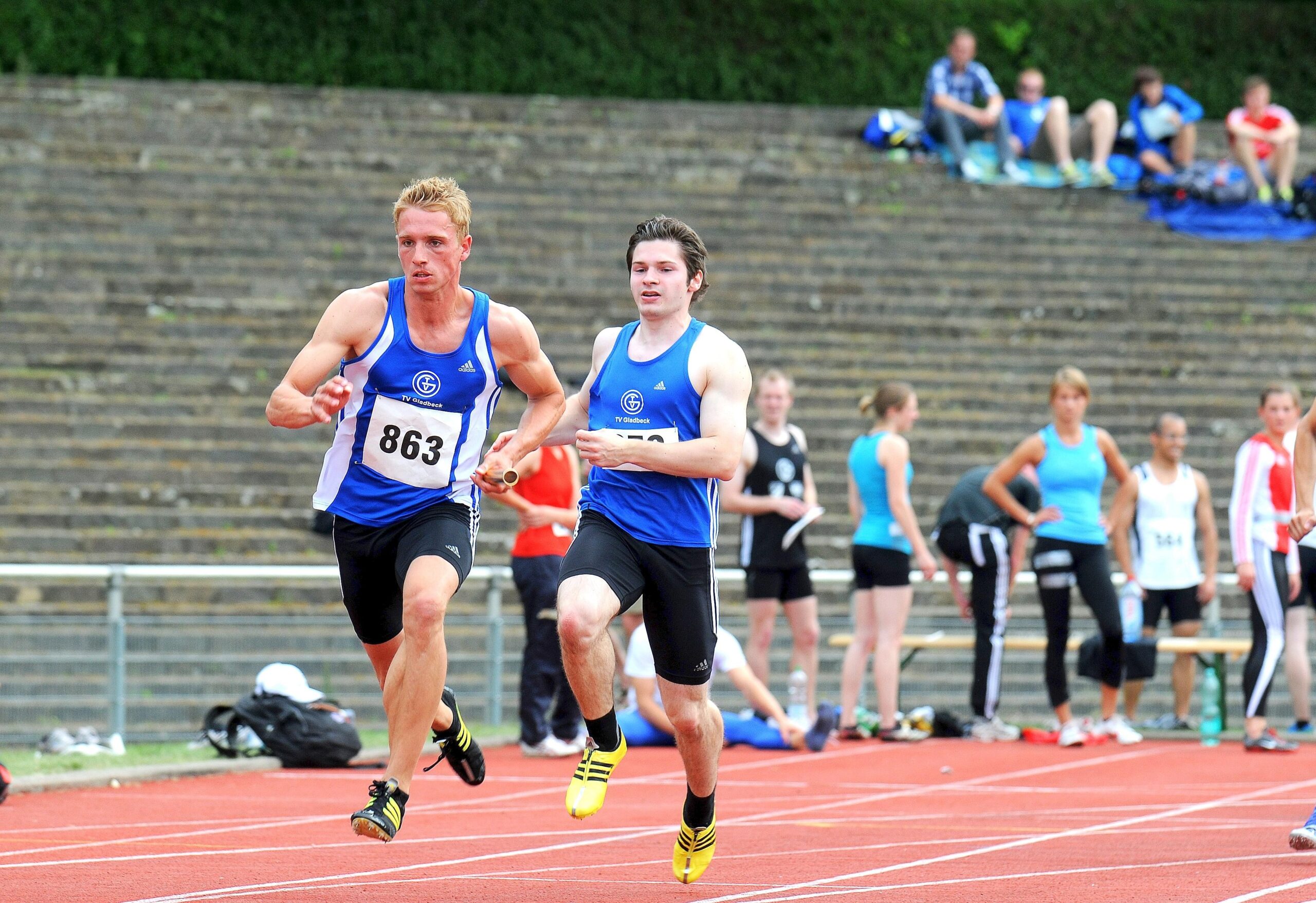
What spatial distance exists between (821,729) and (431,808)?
3.49 metres

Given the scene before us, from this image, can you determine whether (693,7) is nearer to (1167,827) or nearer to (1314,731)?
(1314,731)

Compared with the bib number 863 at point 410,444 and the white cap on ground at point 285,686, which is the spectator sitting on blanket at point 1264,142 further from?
the bib number 863 at point 410,444

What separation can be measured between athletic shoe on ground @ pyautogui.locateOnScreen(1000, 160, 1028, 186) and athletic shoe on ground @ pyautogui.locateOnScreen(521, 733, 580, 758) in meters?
13.9

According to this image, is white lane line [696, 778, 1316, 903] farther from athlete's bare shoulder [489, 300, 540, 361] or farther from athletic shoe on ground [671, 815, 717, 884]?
athlete's bare shoulder [489, 300, 540, 361]

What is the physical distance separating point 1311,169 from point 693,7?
954cm

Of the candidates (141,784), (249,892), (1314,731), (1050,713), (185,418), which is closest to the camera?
(249,892)

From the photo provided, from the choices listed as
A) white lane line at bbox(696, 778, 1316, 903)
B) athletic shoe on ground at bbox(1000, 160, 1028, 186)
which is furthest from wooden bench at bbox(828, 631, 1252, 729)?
athletic shoe on ground at bbox(1000, 160, 1028, 186)

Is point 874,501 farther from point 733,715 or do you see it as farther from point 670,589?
point 670,589

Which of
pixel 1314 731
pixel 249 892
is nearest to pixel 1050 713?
pixel 1314 731

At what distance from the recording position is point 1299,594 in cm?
1152

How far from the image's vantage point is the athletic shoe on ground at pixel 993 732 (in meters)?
12.8

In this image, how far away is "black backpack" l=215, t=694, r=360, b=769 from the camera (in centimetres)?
1064

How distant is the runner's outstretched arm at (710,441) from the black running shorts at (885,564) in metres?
6.08

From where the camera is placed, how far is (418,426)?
256 inches
